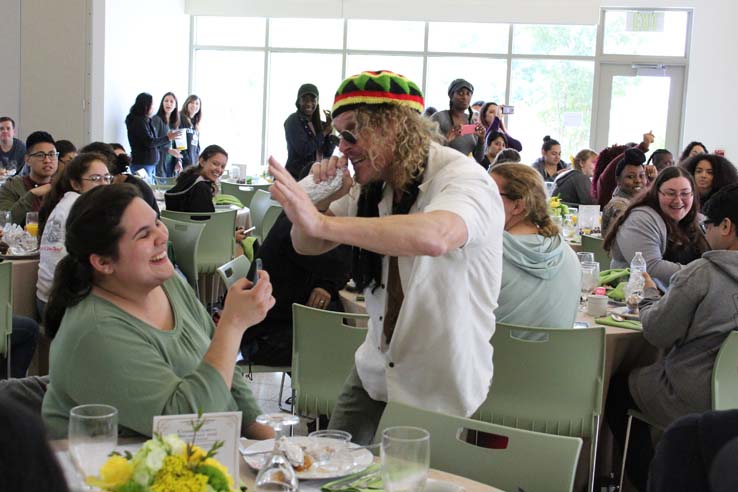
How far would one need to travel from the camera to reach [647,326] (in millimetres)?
3422

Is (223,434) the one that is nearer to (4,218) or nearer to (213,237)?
(4,218)

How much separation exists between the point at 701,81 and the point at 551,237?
1098cm

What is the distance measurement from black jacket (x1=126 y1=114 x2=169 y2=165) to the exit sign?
23.7 feet

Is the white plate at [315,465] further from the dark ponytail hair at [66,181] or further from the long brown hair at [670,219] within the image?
the long brown hair at [670,219]

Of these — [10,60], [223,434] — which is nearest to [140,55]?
[10,60]

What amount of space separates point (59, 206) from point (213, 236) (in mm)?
2008

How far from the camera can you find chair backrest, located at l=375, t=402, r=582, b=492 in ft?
6.56

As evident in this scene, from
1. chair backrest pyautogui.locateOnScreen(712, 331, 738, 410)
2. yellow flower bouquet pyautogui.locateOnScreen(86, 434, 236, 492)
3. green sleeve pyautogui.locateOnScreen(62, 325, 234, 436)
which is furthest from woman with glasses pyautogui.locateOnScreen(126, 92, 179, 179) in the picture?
yellow flower bouquet pyautogui.locateOnScreen(86, 434, 236, 492)

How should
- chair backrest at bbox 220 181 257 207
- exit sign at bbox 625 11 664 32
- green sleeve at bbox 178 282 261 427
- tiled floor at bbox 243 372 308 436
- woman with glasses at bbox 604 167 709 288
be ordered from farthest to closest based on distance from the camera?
exit sign at bbox 625 11 664 32 < chair backrest at bbox 220 181 257 207 < tiled floor at bbox 243 372 308 436 < woman with glasses at bbox 604 167 709 288 < green sleeve at bbox 178 282 261 427

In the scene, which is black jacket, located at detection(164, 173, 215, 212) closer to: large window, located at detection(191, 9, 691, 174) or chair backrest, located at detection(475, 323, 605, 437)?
chair backrest, located at detection(475, 323, 605, 437)

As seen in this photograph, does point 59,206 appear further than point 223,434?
Yes

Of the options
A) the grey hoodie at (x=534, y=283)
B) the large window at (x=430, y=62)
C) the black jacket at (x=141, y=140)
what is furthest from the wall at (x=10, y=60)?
the grey hoodie at (x=534, y=283)

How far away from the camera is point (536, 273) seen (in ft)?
11.0

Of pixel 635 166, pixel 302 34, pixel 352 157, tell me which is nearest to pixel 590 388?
pixel 352 157
